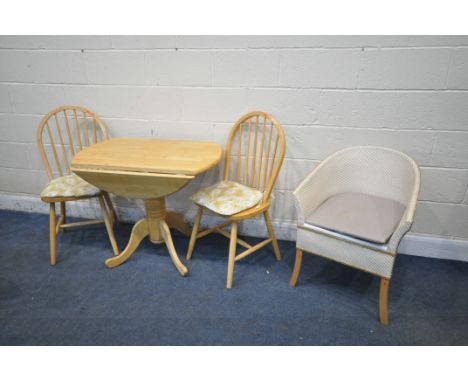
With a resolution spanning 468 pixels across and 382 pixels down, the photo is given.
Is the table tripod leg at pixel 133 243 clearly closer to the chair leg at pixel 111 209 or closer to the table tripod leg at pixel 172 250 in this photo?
the table tripod leg at pixel 172 250

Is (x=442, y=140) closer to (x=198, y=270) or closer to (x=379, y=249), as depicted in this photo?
(x=379, y=249)

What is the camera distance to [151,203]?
2.14 meters

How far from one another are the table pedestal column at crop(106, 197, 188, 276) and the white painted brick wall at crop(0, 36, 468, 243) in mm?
328

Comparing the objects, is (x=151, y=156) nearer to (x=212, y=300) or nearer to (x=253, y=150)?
(x=253, y=150)

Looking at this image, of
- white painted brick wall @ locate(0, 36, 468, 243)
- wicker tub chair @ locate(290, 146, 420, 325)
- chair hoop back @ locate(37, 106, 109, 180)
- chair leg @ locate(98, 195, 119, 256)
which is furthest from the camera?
chair hoop back @ locate(37, 106, 109, 180)

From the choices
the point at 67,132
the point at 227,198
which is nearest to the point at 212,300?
the point at 227,198

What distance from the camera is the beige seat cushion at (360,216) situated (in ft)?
5.40

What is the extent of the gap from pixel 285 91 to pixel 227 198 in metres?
0.75

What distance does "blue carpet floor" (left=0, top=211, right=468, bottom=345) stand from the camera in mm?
1637

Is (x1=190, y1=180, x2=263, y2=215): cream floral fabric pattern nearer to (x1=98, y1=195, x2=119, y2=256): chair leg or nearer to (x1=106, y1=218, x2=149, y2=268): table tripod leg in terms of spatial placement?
(x1=106, y1=218, x2=149, y2=268): table tripod leg

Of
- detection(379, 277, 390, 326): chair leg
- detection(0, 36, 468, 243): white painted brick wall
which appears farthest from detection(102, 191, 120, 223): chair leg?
detection(379, 277, 390, 326): chair leg

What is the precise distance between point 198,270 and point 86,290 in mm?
656

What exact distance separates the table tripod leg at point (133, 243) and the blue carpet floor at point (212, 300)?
5 cm
